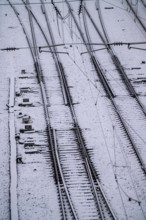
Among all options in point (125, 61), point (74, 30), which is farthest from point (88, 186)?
point (74, 30)

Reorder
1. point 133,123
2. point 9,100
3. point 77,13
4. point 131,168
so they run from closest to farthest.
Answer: point 131,168 → point 133,123 → point 9,100 → point 77,13

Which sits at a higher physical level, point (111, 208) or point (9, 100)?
point (9, 100)

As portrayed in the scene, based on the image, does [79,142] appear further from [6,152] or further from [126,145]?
[6,152]

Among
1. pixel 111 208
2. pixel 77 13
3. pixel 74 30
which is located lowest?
pixel 111 208

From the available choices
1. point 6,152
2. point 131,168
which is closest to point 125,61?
point 131,168

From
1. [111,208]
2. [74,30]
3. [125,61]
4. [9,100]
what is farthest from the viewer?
[74,30]

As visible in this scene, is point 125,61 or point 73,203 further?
point 125,61

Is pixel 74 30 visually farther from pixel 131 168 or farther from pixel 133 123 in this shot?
pixel 131 168
